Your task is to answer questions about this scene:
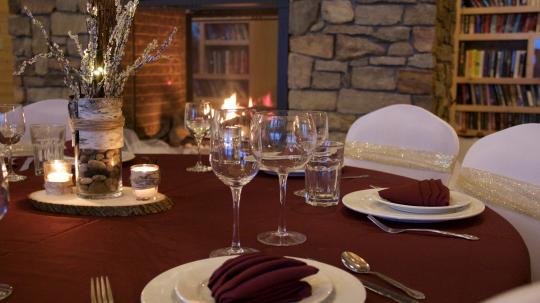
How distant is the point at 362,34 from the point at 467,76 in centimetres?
184

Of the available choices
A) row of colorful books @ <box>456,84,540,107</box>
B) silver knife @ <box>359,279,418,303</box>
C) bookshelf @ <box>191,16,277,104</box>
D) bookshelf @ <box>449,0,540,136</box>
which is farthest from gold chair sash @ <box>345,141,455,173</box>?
row of colorful books @ <box>456,84,540,107</box>

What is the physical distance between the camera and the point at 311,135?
116cm

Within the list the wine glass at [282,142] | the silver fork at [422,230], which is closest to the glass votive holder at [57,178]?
the wine glass at [282,142]

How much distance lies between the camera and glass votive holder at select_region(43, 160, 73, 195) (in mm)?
1456

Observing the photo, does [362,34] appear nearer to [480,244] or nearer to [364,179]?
[364,179]

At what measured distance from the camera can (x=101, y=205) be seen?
136cm

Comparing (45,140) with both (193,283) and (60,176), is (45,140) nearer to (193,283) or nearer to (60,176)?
(60,176)

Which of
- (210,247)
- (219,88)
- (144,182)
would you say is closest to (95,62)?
(144,182)

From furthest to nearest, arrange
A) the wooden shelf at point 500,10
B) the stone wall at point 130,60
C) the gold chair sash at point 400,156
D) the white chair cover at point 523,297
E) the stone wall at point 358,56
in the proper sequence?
the wooden shelf at point 500,10 → the stone wall at point 130,60 → the stone wall at point 358,56 → the gold chair sash at point 400,156 → the white chair cover at point 523,297

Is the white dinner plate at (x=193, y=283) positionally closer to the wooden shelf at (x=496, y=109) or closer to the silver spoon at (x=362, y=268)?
the silver spoon at (x=362, y=268)

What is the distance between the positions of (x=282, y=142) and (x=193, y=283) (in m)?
0.36

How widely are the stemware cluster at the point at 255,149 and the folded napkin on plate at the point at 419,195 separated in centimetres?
27

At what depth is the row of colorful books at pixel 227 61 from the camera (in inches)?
173

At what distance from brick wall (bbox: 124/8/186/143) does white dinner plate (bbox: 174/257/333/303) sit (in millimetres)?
3498
